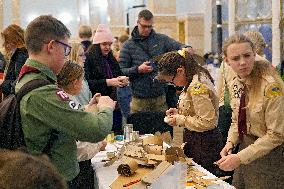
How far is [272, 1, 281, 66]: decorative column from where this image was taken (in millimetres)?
7465

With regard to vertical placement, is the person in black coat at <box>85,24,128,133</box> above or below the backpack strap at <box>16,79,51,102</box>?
below

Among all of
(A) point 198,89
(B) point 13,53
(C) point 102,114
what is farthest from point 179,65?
(B) point 13,53

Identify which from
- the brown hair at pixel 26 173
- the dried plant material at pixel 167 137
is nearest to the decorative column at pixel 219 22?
the dried plant material at pixel 167 137

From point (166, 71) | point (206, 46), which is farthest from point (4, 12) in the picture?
point (166, 71)

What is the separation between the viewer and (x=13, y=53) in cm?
381

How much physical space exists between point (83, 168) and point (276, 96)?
3.92 feet

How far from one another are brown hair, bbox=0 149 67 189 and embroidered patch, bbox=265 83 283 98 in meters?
1.72

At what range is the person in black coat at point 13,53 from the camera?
379 centimetres

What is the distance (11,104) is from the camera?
1.99 meters

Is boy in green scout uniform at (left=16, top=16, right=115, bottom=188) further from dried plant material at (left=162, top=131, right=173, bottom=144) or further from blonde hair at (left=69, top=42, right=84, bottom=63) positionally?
blonde hair at (left=69, top=42, right=84, bottom=63)

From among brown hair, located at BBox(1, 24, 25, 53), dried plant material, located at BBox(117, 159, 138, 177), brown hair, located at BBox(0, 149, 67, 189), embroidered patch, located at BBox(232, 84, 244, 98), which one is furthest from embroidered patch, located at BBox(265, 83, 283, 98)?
brown hair, located at BBox(1, 24, 25, 53)

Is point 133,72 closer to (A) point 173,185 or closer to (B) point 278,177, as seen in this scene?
(B) point 278,177

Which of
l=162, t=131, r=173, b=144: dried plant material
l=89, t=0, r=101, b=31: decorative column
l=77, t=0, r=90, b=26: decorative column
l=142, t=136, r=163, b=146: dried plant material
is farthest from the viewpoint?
l=77, t=0, r=90, b=26: decorative column

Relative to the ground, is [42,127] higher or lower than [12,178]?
lower
